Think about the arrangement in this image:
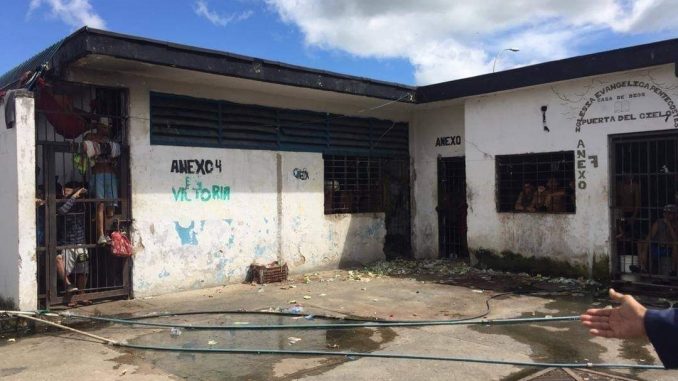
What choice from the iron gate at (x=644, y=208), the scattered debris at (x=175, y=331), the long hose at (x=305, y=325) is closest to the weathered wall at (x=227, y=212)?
the long hose at (x=305, y=325)

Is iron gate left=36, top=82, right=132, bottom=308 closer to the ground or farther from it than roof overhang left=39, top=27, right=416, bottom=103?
closer to the ground

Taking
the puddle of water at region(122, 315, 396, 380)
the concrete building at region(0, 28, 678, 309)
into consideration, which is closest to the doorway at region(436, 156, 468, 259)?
the concrete building at region(0, 28, 678, 309)

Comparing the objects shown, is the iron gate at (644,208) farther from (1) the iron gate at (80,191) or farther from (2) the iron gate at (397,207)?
(1) the iron gate at (80,191)

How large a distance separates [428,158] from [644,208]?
4.87 meters

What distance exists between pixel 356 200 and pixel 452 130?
269 cm

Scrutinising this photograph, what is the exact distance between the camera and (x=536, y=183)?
10281 millimetres

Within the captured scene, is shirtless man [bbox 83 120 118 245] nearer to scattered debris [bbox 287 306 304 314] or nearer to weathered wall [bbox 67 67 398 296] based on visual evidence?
weathered wall [bbox 67 67 398 296]

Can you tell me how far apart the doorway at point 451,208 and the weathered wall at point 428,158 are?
4.7 inches

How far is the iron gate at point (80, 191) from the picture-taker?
24.8 ft

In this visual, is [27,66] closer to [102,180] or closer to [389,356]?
[102,180]

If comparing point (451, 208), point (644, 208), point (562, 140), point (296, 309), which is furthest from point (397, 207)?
point (296, 309)

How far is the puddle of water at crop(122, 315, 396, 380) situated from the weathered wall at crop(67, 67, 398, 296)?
1.93m

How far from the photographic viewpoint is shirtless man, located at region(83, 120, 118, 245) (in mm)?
7988

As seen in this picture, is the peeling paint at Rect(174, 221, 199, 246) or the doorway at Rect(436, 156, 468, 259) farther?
the doorway at Rect(436, 156, 468, 259)
